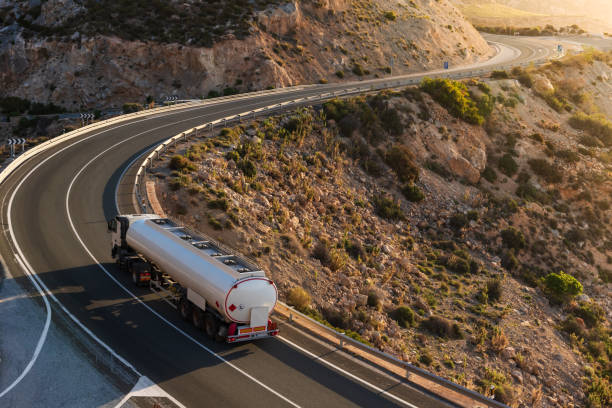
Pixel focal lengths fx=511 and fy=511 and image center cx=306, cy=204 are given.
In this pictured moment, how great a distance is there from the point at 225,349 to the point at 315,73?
5729 cm

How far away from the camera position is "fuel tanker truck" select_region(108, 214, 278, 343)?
677 inches

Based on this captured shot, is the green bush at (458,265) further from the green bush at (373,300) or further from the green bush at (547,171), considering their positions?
the green bush at (547,171)

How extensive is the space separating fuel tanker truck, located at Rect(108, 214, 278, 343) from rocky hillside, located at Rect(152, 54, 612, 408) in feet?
17.8

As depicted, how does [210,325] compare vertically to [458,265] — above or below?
above

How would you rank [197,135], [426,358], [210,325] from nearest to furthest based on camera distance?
[210,325] < [426,358] < [197,135]

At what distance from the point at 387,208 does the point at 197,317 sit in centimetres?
2273

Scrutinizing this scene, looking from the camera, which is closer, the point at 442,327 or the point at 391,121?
the point at 442,327

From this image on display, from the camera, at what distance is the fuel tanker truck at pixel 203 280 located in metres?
17.2

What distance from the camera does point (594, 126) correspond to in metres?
62.9

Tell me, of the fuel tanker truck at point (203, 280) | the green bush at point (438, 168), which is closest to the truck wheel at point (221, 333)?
the fuel tanker truck at point (203, 280)

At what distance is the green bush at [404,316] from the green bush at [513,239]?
16.1m

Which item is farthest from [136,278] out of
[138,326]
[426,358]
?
[426,358]

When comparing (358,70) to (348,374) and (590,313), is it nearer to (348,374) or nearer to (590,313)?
(590,313)

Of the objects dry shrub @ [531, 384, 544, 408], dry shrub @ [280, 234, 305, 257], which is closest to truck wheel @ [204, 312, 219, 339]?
dry shrub @ [280, 234, 305, 257]
